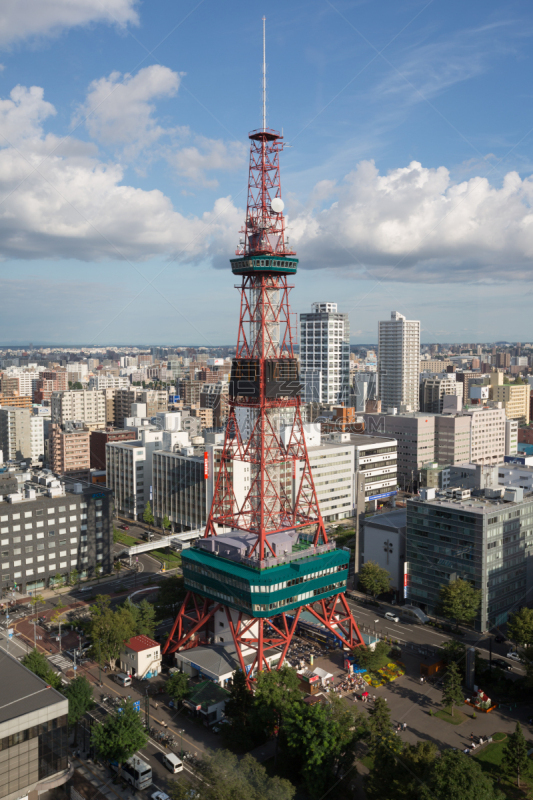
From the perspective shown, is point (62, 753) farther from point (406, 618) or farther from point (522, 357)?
point (522, 357)

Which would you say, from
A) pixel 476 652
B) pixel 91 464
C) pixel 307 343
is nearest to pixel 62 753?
pixel 476 652

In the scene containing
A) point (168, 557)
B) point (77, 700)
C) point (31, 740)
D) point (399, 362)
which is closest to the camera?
point (31, 740)

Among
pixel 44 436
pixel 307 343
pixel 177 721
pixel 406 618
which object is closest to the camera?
pixel 177 721

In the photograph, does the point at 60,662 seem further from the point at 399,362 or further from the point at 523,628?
the point at 399,362

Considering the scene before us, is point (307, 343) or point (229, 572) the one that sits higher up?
point (307, 343)

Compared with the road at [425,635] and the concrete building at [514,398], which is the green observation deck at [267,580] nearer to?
the road at [425,635]

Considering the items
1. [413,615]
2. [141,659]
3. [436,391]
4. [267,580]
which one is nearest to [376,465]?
[413,615]

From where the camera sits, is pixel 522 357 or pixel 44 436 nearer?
pixel 44 436
